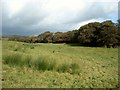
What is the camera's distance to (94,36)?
34.2m

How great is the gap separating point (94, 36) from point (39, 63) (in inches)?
851

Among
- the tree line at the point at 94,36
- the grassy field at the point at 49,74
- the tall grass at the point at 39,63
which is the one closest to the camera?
the grassy field at the point at 49,74

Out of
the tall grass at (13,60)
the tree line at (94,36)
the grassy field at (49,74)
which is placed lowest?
the grassy field at (49,74)

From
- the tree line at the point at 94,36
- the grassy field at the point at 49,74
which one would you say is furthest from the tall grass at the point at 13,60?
the tree line at the point at 94,36

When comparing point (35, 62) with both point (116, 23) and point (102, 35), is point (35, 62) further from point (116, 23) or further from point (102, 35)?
point (116, 23)

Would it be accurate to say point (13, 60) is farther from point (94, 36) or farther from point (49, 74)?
point (94, 36)

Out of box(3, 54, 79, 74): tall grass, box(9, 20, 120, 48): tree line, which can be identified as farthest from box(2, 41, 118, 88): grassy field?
box(9, 20, 120, 48): tree line

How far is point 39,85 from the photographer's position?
10516 mm

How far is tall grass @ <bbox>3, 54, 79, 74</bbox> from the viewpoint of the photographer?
1301 cm

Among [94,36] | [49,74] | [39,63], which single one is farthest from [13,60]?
[94,36]

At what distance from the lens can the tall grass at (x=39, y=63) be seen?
42.7ft

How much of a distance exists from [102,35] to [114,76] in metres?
19.9

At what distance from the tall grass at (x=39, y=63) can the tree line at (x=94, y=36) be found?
1898cm

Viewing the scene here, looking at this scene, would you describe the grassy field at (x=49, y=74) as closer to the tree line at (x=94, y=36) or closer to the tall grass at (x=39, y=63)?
the tall grass at (x=39, y=63)
